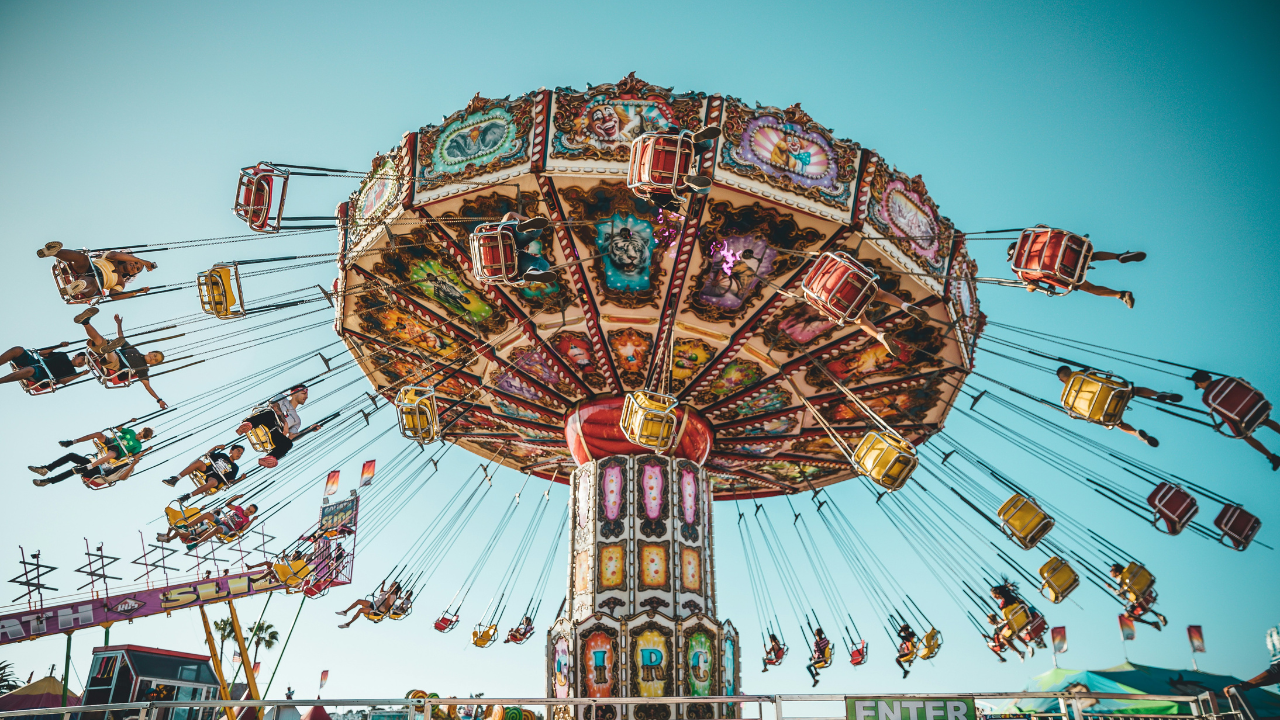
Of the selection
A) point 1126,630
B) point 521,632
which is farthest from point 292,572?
point 1126,630

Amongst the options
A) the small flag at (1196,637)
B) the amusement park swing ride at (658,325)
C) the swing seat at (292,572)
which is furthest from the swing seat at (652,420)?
the small flag at (1196,637)

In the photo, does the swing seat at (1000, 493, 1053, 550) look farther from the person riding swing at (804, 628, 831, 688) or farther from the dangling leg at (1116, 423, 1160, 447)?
the person riding swing at (804, 628, 831, 688)

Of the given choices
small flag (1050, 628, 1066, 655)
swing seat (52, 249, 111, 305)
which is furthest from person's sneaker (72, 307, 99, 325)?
small flag (1050, 628, 1066, 655)

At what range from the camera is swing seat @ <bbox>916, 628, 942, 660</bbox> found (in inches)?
677

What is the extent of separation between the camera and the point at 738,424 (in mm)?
14727

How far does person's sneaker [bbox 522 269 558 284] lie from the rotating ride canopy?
0.05 metres

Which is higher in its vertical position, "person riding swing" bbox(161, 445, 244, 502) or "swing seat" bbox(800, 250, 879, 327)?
"swing seat" bbox(800, 250, 879, 327)

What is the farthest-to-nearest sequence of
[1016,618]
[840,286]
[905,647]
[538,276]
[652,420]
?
1. [905,647]
2. [1016,618]
3. [652,420]
4. [538,276]
5. [840,286]

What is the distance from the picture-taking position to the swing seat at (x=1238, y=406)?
360 inches

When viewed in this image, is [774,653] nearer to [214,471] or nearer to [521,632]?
[521,632]

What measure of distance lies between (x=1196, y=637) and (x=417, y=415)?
22958mm

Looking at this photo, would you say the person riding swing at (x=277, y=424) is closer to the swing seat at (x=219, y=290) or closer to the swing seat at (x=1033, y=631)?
the swing seat at (x=219, y=290)

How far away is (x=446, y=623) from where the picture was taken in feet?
62.3

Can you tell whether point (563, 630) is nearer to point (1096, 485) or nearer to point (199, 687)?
point (1096, 485)
